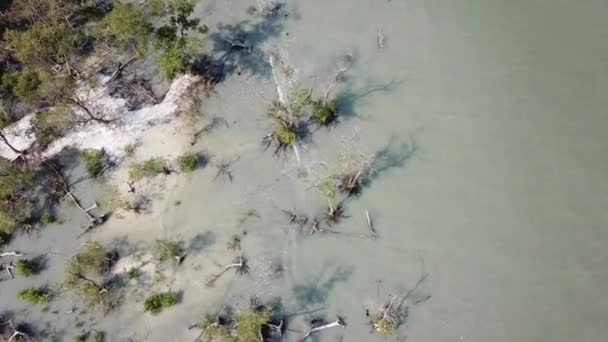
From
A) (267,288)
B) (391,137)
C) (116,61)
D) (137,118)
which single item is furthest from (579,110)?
(116,61)

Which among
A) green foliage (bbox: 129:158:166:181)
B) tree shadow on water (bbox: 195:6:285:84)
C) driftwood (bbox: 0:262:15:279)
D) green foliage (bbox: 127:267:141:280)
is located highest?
tree shadow on water (bbox: 195:6:285:84)

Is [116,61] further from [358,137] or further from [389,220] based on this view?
[389,220]

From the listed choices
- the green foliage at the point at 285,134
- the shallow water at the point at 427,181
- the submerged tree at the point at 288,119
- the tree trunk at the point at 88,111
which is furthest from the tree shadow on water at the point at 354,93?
the tree trunk at the point at 88,111

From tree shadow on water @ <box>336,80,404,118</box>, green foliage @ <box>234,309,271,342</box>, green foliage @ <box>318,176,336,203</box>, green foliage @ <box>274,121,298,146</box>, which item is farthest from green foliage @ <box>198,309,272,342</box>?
tree shadow on water @ <box>336,80,404,118</box>

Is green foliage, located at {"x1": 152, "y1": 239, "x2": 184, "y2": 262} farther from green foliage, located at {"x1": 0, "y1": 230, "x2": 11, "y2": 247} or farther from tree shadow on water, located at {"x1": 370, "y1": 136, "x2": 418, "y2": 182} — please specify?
tree shadow on water, located at {"x1": 370, "y1": 136, "x2": 418, "y2": 182}

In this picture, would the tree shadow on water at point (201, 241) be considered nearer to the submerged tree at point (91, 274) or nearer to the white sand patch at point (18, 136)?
the submerged tree at point (91, 274)

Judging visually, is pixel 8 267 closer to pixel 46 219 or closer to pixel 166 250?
pixel 46 219
